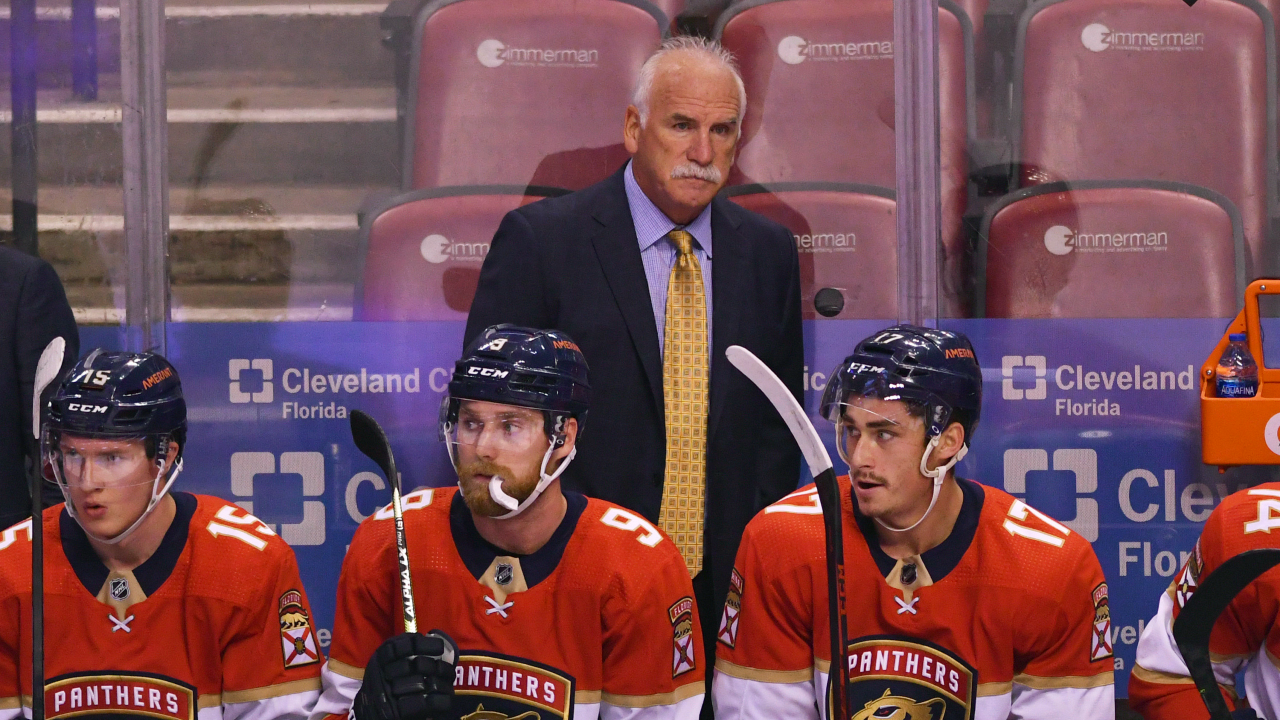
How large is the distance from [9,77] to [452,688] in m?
2.07

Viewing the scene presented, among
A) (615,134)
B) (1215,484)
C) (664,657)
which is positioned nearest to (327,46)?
(615,134)

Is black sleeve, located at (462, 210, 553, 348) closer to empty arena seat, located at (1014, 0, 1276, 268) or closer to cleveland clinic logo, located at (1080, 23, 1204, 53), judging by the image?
empty arena seat, located at (1014, 0, 1276, 268)

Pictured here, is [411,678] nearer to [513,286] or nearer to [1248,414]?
[513,286]

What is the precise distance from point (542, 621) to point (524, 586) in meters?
0.07

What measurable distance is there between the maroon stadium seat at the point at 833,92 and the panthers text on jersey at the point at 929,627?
3.73 ft

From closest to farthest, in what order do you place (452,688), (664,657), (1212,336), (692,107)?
(452,688) < (664,657) < (692,107) < (1212,336)

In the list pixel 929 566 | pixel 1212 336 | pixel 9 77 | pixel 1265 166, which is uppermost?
pixel 9 77

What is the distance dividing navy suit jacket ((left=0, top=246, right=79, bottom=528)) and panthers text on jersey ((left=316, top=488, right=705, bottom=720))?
1028 mm

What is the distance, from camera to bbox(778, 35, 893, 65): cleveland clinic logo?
3375 mm

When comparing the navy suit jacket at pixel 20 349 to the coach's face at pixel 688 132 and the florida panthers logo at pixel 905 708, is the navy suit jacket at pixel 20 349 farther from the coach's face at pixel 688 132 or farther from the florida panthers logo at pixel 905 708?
the florida panthers logo at pixel 905 708

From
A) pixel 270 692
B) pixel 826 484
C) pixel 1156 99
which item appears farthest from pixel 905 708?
pixel 1156 99

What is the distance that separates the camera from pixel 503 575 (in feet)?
7.88

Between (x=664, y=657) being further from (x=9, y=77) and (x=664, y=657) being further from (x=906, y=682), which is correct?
(x=9, y=77)

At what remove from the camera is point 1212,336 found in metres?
→ 3.29
